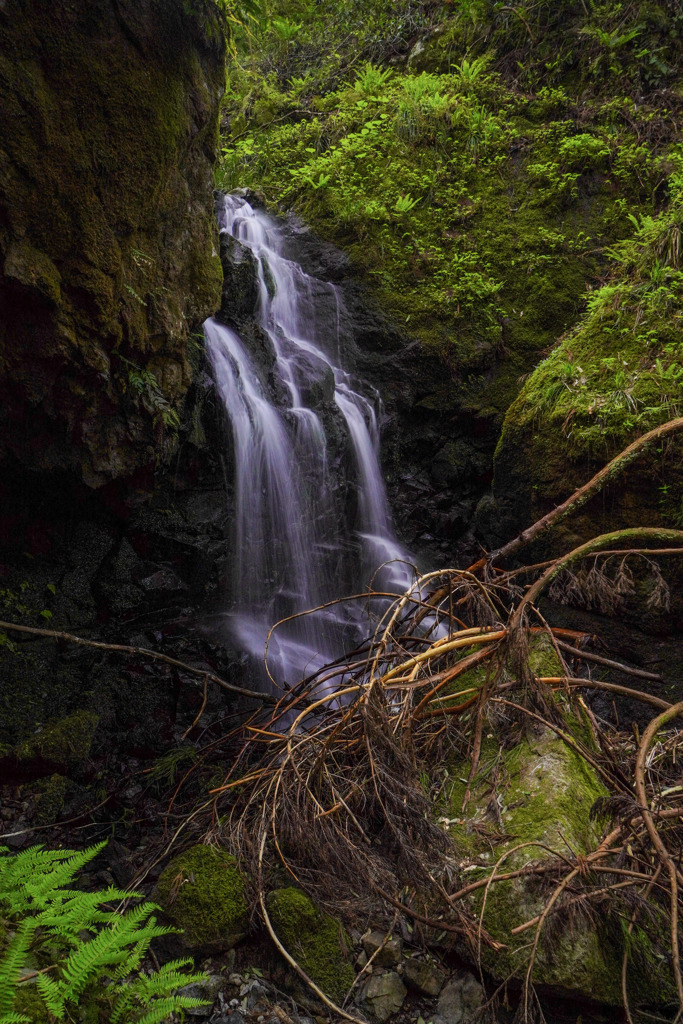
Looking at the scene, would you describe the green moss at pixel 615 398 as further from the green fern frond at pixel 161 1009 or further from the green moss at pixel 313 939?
the green fern frond at pixel 161 1009

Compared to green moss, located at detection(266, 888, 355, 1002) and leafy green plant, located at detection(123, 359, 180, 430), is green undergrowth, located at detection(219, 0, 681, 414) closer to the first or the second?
leafy green plant, located at detection(123, 359, 180, 430)

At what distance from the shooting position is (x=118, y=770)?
406cm

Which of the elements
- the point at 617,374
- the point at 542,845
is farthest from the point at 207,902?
the point at 617,374

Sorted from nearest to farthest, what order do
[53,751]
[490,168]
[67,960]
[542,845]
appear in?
[67,960], [542,845], [53,751], [490,168]

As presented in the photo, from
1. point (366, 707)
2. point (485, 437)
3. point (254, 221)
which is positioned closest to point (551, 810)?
point (366, 707)

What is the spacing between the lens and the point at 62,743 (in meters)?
3.97

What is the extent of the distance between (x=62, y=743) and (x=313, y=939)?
236 centimetres

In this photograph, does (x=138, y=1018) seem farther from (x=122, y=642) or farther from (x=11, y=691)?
(x=122, y=642)

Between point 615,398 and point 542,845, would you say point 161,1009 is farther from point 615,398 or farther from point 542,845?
point 615,398

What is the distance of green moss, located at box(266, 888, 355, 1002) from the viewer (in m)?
2.25

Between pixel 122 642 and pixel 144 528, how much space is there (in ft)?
3.06

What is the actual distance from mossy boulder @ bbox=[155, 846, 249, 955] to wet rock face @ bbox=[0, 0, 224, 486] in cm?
256

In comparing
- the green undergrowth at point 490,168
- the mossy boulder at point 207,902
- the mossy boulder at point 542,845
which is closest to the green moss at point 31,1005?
the mossy boulder at point 207,902

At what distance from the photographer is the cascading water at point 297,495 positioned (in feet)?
18.7
